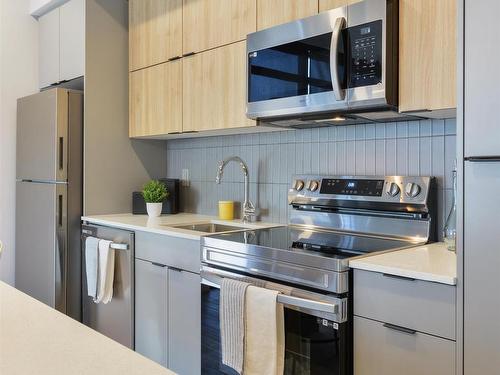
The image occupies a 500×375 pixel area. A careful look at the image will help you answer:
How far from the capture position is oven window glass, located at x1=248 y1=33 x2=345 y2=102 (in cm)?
200

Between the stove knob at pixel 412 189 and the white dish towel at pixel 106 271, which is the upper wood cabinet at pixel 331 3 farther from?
the white dish towel at pixel 106 271

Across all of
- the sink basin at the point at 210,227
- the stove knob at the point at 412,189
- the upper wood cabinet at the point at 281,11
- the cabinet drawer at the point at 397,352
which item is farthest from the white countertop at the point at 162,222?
the upper wood cabinet at the point at 281,11

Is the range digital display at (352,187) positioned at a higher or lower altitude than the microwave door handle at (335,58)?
lower

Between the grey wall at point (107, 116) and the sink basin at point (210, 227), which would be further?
the grey wall at point (107, 116)

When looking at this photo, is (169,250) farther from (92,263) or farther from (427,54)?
(427,54)

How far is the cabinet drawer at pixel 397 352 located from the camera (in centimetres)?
139

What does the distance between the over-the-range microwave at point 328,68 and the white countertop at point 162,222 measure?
0.66 meters

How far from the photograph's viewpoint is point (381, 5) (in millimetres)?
1781

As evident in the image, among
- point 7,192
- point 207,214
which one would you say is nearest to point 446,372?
point 207,214

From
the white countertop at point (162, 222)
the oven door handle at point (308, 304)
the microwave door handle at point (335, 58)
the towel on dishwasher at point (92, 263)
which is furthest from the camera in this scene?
the towel on dishwasher at point (92, 263)

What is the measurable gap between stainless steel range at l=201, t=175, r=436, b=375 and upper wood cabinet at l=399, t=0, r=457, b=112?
41cm

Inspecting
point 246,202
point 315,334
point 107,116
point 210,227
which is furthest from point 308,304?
point 107,116

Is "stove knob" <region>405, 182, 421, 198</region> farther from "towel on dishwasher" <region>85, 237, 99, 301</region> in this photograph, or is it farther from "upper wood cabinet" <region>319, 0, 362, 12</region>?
"towel on dishwasher" <region>85, 237, 99, 301</region>

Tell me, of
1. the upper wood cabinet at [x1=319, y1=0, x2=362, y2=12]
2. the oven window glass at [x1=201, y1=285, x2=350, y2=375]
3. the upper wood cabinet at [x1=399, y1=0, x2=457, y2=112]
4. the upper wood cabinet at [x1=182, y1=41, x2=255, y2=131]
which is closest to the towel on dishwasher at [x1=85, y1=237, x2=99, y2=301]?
the upper wood cabinet at [x1=182, y1=41, x2=255, y2=131]
